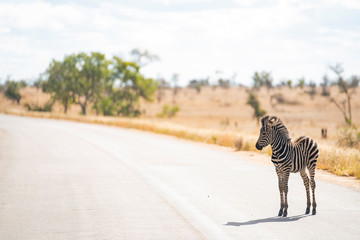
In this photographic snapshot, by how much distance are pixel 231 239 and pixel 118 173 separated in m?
6.65

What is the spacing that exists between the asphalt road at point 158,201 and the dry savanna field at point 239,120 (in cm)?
365

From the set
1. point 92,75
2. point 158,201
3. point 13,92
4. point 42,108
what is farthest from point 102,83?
point 158,201

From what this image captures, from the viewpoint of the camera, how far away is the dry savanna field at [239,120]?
16.9 metres

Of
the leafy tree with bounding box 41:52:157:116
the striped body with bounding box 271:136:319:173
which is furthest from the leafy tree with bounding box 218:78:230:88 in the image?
the striped body with bounding box 271:136:319:173

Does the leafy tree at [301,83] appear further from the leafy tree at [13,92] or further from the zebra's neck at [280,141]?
the zebra's neck at [280,141]

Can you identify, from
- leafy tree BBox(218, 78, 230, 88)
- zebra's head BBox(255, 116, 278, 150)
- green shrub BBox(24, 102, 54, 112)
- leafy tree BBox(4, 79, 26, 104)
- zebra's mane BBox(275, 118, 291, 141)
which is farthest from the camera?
leafy tree BBox(218, 78, 230, 88)

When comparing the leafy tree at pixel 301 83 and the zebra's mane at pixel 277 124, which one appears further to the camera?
the leafy tree at pixel 301 83

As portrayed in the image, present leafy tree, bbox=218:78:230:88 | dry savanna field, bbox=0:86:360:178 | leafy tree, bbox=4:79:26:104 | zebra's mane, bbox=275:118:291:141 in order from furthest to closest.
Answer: leafy tree, bbox=218:78:230:88 → leafy tree, bbox=4:79:26:104 → dry savanna field, bbox=0:86:360:178 → zebra's mane, bbox=275:118:291:141

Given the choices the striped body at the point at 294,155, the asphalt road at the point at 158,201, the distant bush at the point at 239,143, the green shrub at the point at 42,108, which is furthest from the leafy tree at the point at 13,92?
the striped body at the point at 294,155

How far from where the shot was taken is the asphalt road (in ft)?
21.9

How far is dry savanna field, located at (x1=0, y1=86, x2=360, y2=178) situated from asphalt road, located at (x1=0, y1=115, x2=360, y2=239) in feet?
12.0

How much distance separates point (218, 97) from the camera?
9400cm

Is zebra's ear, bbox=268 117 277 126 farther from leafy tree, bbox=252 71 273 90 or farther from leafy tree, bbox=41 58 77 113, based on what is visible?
leafy tree, bbox=252 71 273 90

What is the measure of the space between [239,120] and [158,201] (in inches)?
1882
